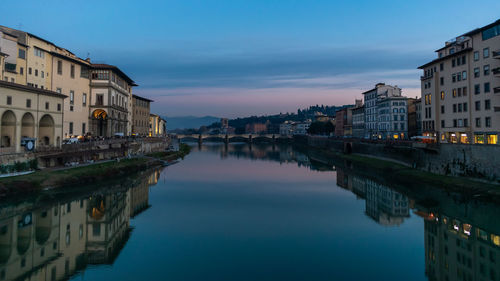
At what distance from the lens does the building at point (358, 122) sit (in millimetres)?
100812

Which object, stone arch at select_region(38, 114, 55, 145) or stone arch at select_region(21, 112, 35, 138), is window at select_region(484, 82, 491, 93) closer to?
stone arch at select_region(38, 114, 55, 145)

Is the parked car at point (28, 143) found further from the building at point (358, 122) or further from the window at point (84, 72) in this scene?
the building at point (358, 122)

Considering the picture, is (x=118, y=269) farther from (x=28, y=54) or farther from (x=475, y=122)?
(x=475, y=122)

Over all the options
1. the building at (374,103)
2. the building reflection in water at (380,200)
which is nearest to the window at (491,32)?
the building reflection in water at (380,200)

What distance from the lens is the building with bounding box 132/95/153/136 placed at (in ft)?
276

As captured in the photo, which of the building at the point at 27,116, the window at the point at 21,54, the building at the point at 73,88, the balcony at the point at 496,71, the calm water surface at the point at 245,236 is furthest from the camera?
the building at the point at 73,88

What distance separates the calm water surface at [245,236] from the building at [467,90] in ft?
41.2

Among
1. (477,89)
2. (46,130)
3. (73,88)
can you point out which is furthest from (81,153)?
(477,89)

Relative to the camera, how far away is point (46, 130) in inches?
1646

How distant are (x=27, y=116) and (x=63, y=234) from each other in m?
22.4

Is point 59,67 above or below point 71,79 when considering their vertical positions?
above

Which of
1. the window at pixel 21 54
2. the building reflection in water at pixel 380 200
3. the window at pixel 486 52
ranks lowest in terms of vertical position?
the building reflection in water at pixel 380 200

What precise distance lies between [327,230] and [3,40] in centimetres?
4292

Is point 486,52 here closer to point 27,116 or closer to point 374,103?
point 374,103
